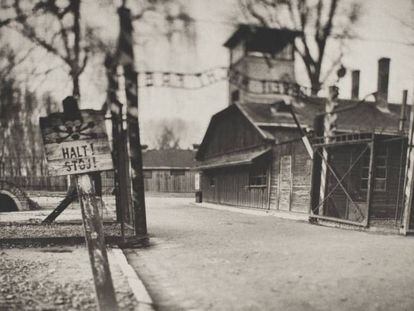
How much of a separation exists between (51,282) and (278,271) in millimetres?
3279

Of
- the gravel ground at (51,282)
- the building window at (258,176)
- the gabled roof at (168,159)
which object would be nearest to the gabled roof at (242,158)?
the building window at (258,176)

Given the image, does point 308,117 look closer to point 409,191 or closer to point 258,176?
point 258,176

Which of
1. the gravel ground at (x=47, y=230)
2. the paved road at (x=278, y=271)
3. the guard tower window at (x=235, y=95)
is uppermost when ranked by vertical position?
the guard tower window at (x=235, y=95)

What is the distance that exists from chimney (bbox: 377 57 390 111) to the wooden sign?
2546cm

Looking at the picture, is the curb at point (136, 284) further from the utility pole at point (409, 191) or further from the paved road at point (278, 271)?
the utility pole at point (409, 191)

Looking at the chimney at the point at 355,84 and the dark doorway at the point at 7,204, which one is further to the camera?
the chimney at the point at 355,84

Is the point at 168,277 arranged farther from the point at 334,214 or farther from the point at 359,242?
the point at 334,214

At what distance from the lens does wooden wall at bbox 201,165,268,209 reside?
19.0 m

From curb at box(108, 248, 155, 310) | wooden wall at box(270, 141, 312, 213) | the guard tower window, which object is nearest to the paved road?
curb at box(108, 248, 155, 310)

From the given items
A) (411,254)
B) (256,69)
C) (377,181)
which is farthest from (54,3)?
(256,69)

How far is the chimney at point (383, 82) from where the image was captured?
2562cm

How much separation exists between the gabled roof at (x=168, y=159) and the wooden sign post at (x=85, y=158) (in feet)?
131

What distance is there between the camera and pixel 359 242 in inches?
333

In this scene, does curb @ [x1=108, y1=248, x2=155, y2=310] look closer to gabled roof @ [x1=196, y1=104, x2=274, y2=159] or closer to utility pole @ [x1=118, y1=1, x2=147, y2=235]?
utility pole @ [x1=118, y1=1, x2=147, y2=235]
